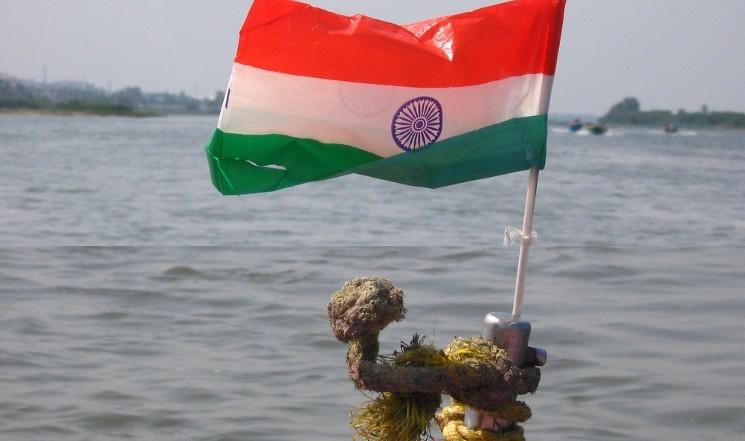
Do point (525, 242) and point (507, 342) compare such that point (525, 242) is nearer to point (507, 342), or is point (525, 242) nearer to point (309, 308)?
point (507, 342)

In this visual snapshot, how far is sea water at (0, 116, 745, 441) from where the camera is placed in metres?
6.36

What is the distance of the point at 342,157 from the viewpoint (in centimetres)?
365

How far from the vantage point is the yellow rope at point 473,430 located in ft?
11.8

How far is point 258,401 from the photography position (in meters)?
6.55

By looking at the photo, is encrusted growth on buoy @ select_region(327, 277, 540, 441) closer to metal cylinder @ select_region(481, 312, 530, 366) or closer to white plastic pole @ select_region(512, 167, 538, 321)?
metal cylinder @ select_region(481, 312, 530, 366)

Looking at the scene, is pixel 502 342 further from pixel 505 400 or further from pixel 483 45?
pixel 483 45

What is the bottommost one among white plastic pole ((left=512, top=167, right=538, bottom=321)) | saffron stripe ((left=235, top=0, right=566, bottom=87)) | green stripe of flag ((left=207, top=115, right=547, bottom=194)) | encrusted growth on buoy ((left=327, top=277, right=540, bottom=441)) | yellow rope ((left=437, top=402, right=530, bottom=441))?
yellow rope ((left=437, top=402, right=530, bottom=441))

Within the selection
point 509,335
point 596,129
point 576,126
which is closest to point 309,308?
point 509,335

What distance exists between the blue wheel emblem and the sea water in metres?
2.65

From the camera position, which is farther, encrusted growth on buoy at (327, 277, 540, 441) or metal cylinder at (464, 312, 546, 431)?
metal cylinder at (464, 312, 546, 431)

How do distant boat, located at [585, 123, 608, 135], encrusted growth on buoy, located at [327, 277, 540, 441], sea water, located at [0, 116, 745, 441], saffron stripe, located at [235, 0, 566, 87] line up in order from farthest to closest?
distant boat, located at [585, 123, 608, 135] → sea water, located at [0, 116, 745, 441] → saffron stripe, located at [235, 0, 566, 87] → encrusted growth on buoy, located at [327, 277, 540, 441]

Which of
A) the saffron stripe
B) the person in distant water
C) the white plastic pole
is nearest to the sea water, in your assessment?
the white plastic pole

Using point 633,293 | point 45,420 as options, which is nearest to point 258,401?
point 45,420

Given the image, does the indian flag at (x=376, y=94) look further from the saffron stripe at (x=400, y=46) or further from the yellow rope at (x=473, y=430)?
the yellow rope at (x=473, y=430)
